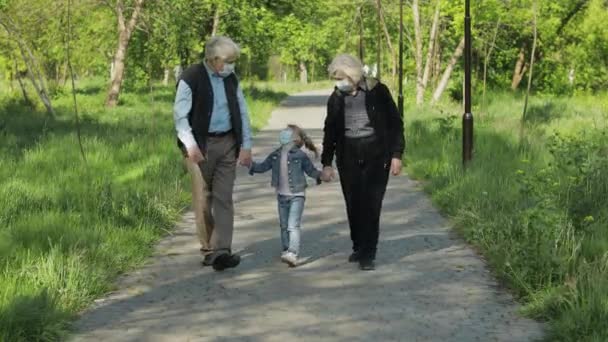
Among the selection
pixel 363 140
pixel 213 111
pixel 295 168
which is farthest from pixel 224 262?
pixel 363 140

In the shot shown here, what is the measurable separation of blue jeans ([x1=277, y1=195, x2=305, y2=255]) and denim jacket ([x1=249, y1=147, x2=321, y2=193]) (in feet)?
0.32

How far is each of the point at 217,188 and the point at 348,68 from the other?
138 centimetres

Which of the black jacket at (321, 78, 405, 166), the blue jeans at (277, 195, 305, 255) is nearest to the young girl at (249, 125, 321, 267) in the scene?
the blue jeans at (277, 195, 305, 255)

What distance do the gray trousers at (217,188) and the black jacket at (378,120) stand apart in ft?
2.60

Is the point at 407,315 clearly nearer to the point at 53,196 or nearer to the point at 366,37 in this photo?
the point at 53,196

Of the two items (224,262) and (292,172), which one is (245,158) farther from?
(224,262)

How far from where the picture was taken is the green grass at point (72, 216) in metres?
5.31

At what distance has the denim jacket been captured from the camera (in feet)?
23.6

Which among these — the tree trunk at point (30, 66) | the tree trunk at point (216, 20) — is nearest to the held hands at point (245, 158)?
the tree trunk at point (30, 66)

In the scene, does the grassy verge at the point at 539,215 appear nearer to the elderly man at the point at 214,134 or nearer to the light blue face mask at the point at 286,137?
the light blue face mask at the point at 286,137

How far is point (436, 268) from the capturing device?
6984mm

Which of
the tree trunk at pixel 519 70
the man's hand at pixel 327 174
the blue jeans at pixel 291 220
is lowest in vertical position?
the tree trunk at pixel 519 70

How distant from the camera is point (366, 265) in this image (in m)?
6.95

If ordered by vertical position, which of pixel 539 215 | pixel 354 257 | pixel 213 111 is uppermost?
pixel 213 111
